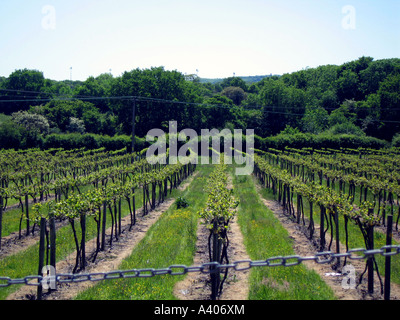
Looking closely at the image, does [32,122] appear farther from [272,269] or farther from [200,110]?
[272,269]

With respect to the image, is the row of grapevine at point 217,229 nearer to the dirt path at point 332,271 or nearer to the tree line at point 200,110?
the dirt path at point 332,271

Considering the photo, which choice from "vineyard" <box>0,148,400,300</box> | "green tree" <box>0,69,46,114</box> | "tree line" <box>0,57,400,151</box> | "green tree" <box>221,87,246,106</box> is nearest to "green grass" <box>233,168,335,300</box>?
"vineyard" <box>0,148,400,300</box>

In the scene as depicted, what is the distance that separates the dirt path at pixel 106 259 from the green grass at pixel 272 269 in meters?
4.26

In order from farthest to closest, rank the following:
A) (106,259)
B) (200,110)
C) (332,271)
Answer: (200,110) → (106,259) → (332,271)

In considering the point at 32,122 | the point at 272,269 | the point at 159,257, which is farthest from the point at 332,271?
the point at 32,122

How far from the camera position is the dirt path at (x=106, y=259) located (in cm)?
857

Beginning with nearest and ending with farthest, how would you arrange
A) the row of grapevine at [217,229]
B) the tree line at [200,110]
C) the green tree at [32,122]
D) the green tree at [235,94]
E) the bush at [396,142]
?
1. the row of grapevine at [217,229]
2. the green tree at [32,122]
3. the bush at [396,142]
4. the tree line at [200,110]
5. the green tree at [235,94]

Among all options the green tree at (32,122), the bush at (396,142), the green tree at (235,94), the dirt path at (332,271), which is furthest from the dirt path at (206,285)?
the green tree at (235,94)

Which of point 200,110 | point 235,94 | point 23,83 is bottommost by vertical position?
point 200,110

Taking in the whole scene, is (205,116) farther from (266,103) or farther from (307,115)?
(307,115)

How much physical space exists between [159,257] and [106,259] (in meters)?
1.89

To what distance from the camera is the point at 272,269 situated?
9.98m
